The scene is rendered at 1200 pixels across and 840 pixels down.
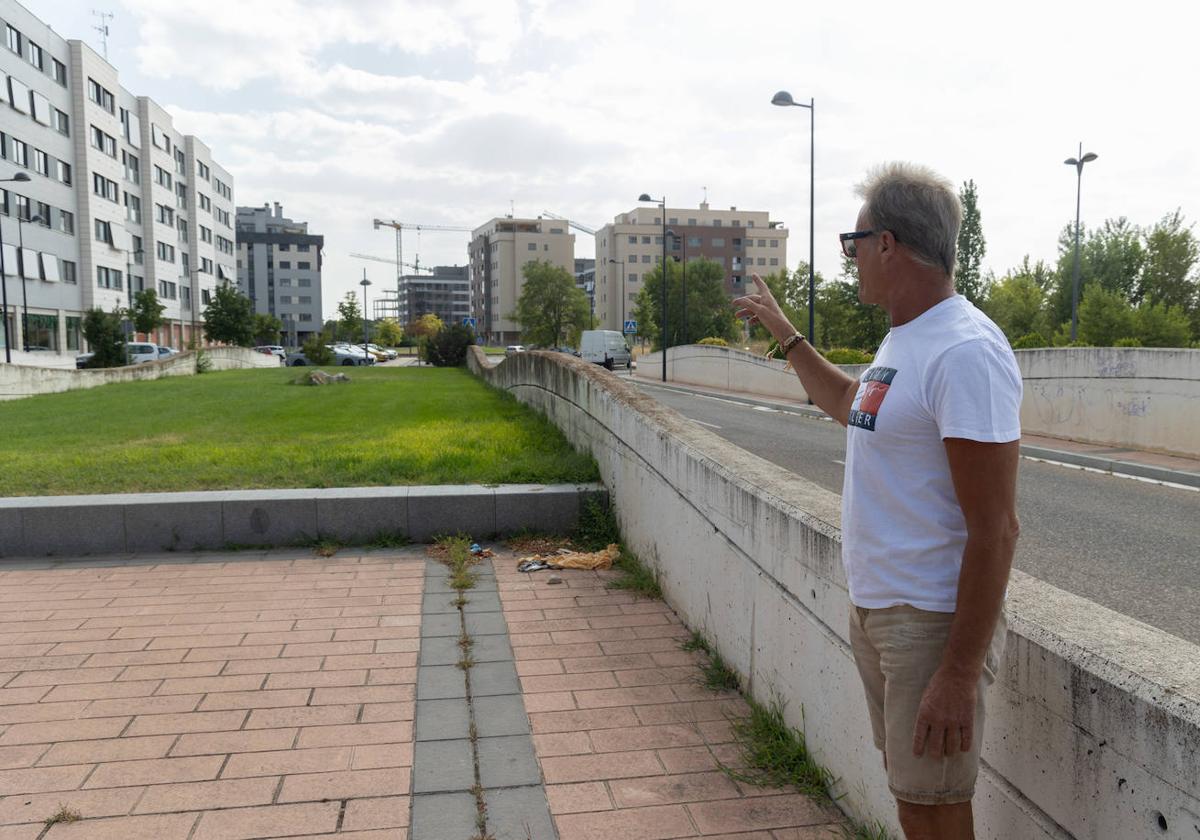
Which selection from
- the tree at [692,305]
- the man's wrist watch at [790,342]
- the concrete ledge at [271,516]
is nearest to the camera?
the man's wrist watch at [790,342]

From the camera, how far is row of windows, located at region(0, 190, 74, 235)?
48.9 m

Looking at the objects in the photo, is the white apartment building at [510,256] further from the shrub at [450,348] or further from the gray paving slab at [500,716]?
the gray paving slab at [500,716]

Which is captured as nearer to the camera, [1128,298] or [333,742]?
[333,742]

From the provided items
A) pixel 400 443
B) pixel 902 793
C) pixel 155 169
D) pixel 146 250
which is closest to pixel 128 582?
pixel 400 443

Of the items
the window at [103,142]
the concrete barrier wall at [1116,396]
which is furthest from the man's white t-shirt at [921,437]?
the window at [103,142]

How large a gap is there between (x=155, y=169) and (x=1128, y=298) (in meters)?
69.1

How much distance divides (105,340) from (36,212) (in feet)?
61.6

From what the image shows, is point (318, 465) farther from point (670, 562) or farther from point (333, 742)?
point (333, 742)

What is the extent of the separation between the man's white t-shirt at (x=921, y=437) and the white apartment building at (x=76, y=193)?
155ft

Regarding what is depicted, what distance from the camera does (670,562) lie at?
5.51 metres

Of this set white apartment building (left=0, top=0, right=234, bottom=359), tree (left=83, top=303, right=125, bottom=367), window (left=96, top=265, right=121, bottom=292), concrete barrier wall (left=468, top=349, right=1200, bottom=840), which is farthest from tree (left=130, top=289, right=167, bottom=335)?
concrete barrier wall (left=468, top=349, right=1200, bottom=840)

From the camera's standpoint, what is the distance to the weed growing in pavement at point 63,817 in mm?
3117

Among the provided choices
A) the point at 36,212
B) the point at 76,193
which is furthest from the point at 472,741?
the point at 76,193

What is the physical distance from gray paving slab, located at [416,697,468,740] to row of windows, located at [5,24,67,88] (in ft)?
189
